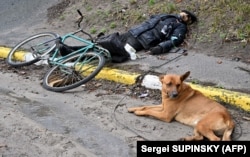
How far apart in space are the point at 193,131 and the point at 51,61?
3042 millimetres

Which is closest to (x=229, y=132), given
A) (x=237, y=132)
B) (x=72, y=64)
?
(x=237, y=132)

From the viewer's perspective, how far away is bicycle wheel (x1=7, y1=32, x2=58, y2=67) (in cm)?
764

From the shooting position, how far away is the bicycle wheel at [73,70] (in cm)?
673

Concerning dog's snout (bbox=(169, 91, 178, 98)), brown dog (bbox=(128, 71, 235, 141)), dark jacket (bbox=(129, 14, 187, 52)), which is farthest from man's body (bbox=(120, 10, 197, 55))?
dog's snout (bbox=(169, 91, 178, 98))

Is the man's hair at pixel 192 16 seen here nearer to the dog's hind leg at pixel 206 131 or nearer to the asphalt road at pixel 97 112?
the asphalt road at pixel 97 112

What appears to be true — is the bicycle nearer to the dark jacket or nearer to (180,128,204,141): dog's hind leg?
the dark jacket

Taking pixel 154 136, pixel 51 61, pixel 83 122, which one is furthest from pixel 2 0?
pixel 154 136

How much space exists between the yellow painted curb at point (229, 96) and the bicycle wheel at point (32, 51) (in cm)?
294

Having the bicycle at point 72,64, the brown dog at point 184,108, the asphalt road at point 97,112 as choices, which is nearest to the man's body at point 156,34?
the asphalt road at point 97,112

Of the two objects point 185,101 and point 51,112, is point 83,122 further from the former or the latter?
point 185,101

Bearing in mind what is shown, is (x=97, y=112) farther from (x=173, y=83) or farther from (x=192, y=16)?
(x=192, y=16)

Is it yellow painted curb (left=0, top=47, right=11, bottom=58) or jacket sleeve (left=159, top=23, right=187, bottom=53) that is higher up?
jacket sleeve (left=159, top=23, right=187, bottom=53)

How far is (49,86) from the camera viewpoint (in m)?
6.55

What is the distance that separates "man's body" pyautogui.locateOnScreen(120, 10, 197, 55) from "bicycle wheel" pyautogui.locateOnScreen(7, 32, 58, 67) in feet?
4.35
